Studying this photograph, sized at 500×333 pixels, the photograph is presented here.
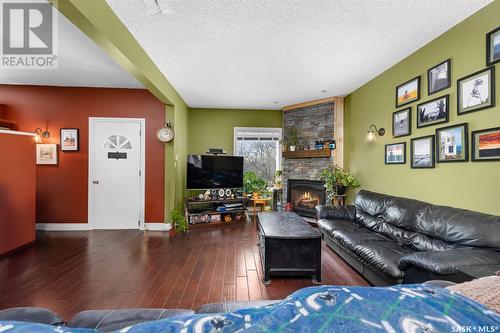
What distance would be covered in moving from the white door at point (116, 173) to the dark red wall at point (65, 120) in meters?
0.14

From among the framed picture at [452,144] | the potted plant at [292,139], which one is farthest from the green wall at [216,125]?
the framed picture at [452,144]

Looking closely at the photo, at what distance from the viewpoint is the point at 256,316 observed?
492mm

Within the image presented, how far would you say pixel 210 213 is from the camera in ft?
15.4

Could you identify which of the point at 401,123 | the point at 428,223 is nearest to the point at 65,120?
the point at 401,123

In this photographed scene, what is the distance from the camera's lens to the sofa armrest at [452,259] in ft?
Answer: 5.13

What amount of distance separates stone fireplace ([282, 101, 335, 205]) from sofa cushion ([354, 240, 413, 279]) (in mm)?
2379

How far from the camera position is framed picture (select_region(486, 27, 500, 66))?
1.99 metres

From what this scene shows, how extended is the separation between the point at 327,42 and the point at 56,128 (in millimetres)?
5081

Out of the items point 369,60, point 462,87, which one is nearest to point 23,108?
point 369,60

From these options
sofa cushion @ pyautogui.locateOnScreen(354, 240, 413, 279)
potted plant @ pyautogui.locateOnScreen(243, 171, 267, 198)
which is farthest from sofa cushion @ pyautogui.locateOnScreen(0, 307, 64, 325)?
potted plant @ pyautogui.locateOnScreen(243, 171, 267, 198)

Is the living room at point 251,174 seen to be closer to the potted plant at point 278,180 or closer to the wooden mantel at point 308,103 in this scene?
the wooden mantel at point 308,103

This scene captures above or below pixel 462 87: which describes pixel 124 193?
below

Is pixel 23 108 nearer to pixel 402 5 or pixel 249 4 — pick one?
pixel 249 4

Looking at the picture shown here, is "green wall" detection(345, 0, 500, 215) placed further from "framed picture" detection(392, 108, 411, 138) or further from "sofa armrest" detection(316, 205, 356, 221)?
"sofa armrest" detection(316, 205, 356, 221)
